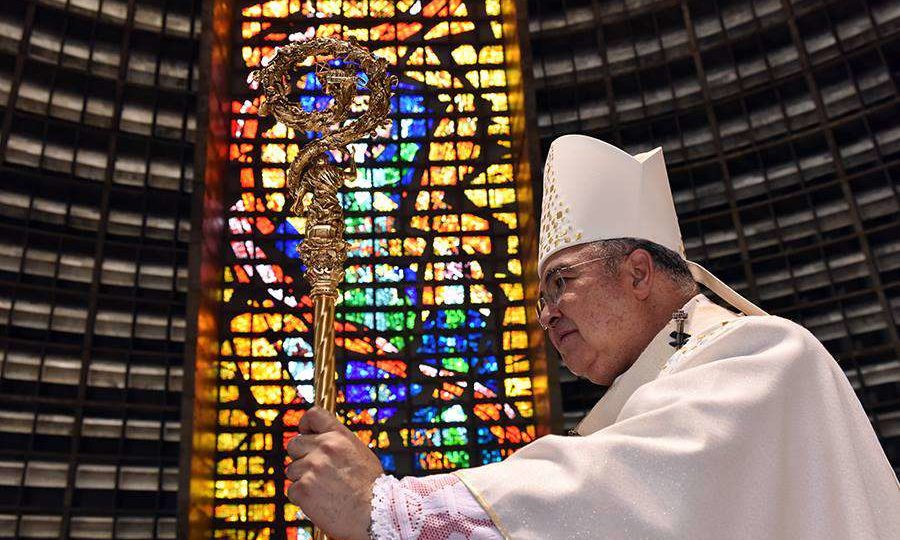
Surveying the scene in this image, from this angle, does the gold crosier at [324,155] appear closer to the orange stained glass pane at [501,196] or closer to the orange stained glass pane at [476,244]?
the orange stained glass pane at [476,244]

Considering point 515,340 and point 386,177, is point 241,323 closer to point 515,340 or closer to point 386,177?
point 386,177

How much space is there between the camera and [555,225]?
2098 millimetres

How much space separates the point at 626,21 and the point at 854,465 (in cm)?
797

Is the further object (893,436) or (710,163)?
(710,163)

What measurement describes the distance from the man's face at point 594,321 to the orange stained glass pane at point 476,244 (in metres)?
7.05

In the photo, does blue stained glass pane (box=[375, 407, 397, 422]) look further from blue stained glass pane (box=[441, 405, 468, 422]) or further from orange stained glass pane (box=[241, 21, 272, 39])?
orange stained glass pane (box=[241, 21, 272, 39])

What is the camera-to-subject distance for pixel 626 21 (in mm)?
8922

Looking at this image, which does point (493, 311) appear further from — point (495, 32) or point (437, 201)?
point (495, 32)

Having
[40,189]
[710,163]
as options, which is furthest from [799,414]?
[40,189]

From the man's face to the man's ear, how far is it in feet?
0.08

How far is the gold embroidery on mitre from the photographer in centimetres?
204

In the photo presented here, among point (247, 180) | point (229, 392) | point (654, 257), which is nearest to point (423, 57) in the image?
point (247, 180)

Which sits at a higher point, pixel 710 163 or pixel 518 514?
pixel 710 163

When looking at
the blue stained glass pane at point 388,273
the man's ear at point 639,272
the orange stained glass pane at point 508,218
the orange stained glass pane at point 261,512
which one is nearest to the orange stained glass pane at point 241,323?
the blue stained glass pane at point 388,273
